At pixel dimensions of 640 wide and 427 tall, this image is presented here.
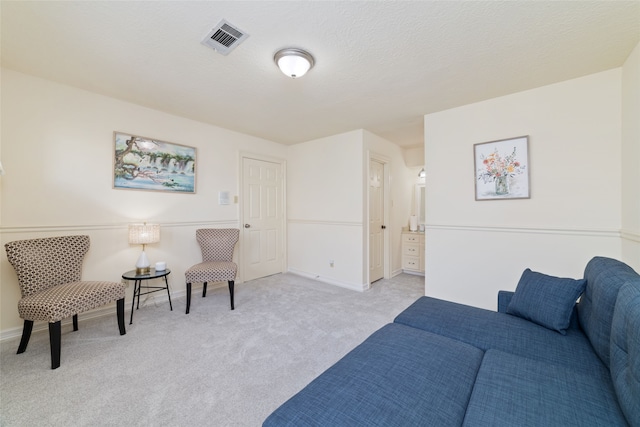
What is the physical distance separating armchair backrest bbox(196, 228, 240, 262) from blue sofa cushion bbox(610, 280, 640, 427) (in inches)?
136

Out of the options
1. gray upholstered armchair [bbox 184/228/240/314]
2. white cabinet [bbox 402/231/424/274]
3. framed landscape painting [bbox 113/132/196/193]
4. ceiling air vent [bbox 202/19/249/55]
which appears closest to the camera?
ceiling air vent [bbox 202/19/249/55]

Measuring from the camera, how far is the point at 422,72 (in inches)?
85.5

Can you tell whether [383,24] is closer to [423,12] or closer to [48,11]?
[423,12]

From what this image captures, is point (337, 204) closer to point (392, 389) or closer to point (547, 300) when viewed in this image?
point (547, 300)

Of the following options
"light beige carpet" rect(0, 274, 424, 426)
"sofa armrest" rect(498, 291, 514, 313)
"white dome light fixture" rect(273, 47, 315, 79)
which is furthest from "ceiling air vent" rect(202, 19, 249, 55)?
"sofa armrest" rect(498, 291, 514, 313)

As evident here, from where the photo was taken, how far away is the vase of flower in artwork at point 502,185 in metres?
2.59

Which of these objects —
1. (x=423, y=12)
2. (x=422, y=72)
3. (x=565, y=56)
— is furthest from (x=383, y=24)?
(x=565, y=56)

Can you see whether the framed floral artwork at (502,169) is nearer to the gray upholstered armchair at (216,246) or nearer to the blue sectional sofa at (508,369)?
the blue sectional sofa at (508,369)

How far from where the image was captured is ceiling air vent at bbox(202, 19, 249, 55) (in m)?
1.65

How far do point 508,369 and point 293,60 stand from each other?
7.53ft

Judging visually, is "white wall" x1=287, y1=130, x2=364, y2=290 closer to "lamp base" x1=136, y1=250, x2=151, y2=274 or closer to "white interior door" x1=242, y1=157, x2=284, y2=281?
"white interior door" x1=242, y1=157, x2=284, y2=281

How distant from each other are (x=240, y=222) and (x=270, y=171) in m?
1.07

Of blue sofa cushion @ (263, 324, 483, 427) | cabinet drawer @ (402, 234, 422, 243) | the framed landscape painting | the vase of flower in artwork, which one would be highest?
the framed landscape painting

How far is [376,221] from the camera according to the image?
13.4 ft
